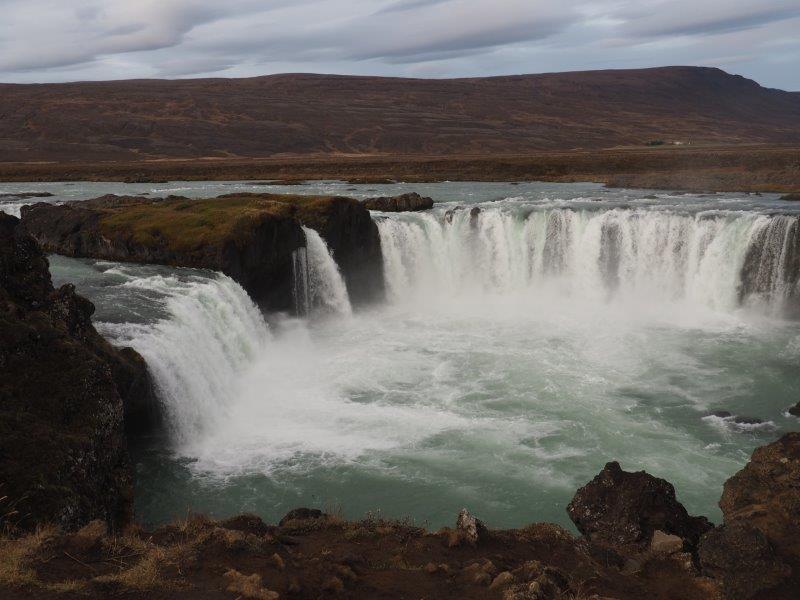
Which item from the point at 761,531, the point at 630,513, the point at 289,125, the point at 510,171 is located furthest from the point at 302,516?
the point at 289,125

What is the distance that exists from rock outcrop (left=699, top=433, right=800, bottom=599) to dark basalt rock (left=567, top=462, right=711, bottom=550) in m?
0.81

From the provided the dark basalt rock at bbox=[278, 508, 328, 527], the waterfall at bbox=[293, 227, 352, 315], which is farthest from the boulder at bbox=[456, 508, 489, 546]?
the waterfall at bbox=[293, 227, 352, 315]

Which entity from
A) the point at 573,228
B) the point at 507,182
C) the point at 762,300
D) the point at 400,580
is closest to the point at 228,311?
the point at 400,580

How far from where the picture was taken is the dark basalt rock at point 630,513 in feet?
41.9

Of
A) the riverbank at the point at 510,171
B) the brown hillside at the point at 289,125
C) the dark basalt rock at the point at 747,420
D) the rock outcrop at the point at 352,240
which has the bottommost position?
the dark basalt rock at the point at 747,420

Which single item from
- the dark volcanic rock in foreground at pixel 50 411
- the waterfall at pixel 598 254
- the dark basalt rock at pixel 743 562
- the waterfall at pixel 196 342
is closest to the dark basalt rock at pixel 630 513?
the dark basalt rock at pixel 743 562

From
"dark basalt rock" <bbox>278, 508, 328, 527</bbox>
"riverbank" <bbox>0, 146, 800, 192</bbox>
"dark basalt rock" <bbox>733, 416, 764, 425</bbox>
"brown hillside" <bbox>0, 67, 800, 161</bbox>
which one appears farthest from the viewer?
"brown hillside" <bbox>0, 67, 800, 161</bbox>

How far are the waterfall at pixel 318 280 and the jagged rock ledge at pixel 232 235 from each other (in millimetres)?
679

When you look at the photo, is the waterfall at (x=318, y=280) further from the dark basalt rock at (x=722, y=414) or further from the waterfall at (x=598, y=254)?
the dark basalt rock at (x=722, y=414)

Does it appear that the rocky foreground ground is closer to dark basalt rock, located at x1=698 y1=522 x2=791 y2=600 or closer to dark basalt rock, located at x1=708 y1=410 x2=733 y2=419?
dark basalt rock, located at x1=698 y1=522 x2=791 y2=600

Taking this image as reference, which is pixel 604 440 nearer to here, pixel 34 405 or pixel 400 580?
pixel 400 580

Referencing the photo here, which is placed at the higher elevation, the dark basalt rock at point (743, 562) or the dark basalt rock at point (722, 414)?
the dark basalt rock at point (743, 562)

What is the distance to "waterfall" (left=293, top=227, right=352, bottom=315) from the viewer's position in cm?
3494

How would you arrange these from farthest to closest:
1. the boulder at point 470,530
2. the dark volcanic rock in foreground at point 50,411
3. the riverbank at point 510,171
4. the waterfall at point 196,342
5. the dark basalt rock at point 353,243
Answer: the riverbank at point 510,171
the dark basalt rock at point 353,243
the waterfall at point 196,342
the dark volcanic rock in foreground at point 50,411
the boulder at point 470,530
